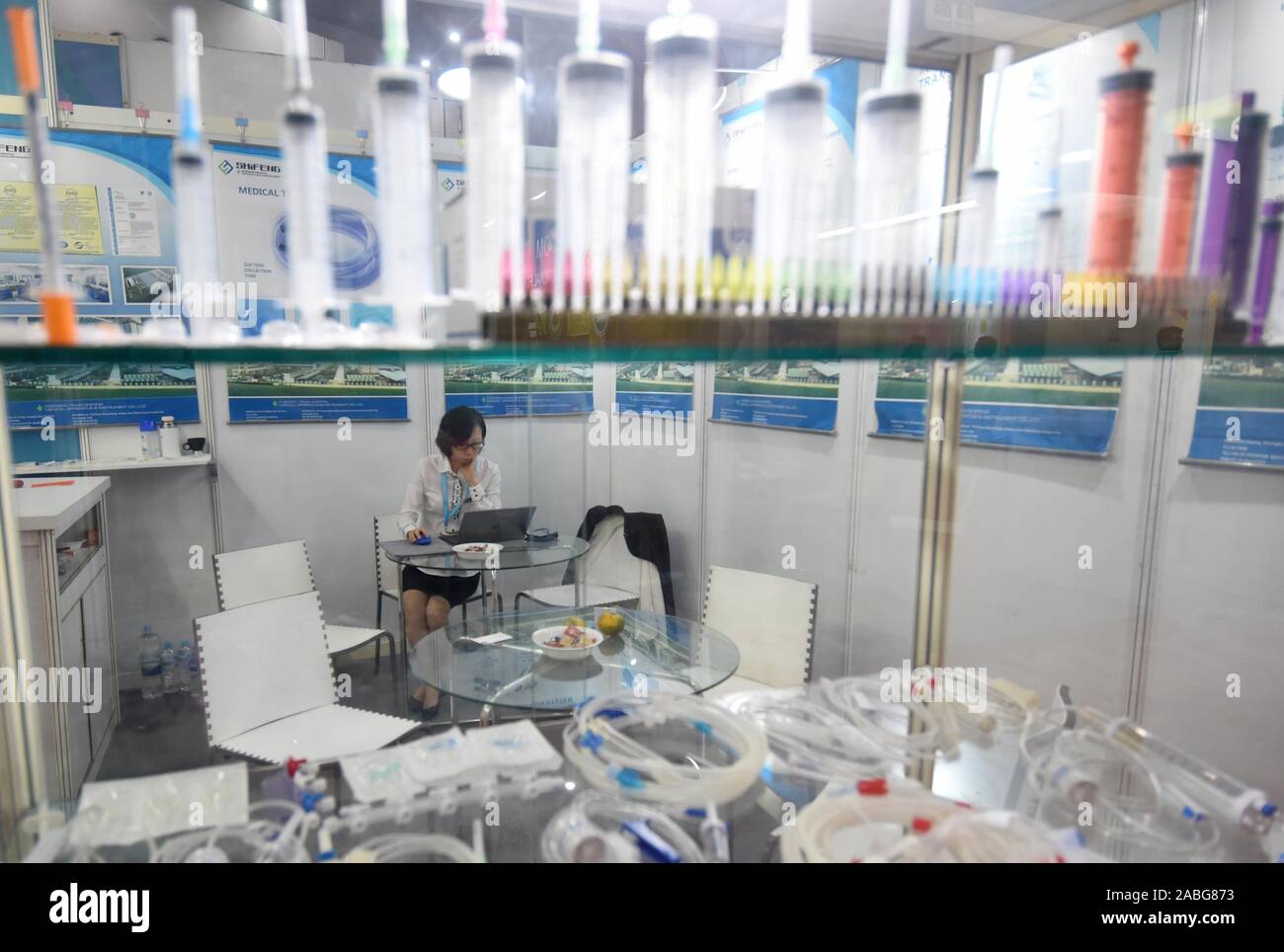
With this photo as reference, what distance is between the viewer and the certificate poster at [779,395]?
3061 millimetres

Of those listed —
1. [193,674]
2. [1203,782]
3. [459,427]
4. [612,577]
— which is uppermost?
[459,427]

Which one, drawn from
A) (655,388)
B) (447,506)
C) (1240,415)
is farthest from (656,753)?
(655,388)

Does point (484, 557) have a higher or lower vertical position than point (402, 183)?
lower

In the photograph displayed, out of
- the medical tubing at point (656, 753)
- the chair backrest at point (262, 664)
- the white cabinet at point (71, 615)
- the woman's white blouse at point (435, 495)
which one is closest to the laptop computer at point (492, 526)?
the woman's white blouse at point (435, 495)

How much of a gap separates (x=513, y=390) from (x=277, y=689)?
232cm

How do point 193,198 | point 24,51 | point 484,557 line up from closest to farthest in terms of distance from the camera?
point 24,51
point 193,198
point 484,557

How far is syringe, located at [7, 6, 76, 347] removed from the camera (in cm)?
58

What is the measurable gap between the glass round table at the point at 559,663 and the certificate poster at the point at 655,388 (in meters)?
1.61

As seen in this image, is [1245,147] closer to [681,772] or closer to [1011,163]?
[1011,163]

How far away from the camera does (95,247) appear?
127 inches

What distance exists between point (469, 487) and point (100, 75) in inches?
93.6

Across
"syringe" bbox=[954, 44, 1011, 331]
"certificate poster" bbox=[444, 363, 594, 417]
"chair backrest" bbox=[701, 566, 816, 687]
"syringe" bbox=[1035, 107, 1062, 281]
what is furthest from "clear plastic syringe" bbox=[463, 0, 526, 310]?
"certificate poster" bbox=[444, 363, 594, 417]

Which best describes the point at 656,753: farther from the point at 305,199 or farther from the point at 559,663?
the point at 559,663

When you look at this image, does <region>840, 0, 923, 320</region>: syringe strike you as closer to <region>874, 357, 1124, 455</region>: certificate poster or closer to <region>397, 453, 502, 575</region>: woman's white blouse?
<region>874, 357, 1124, 455</region>: certificate poster
